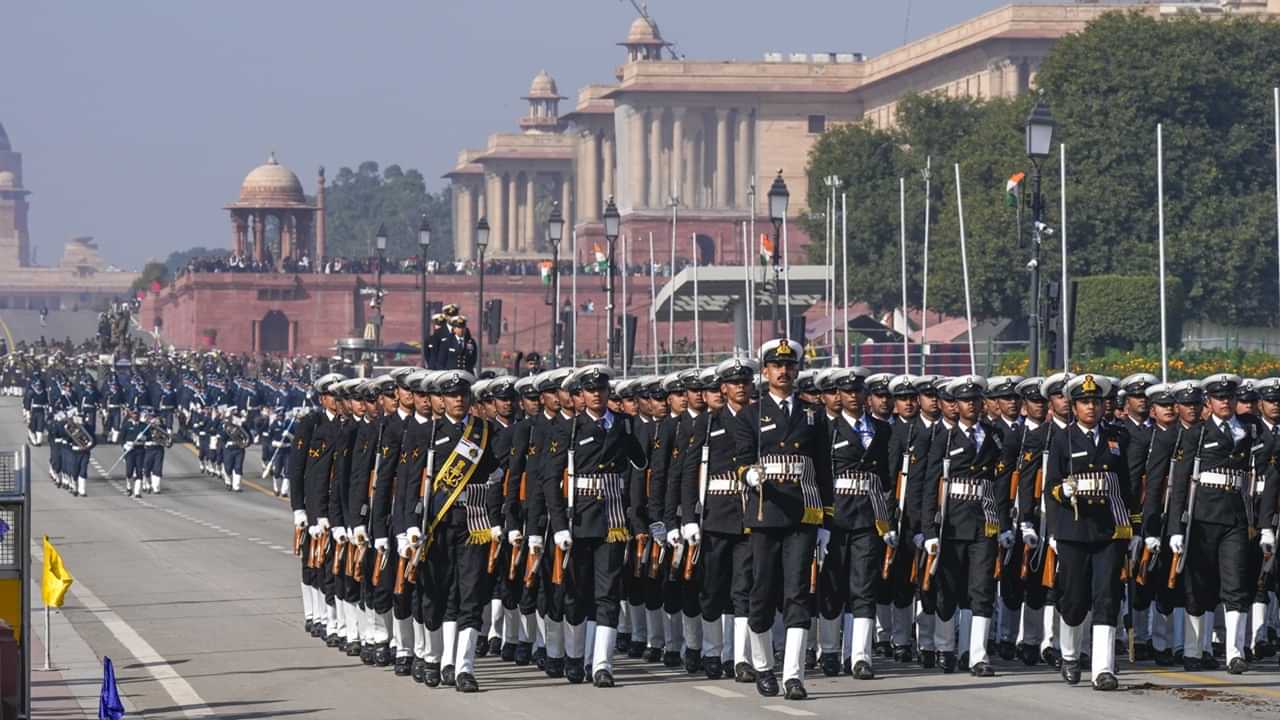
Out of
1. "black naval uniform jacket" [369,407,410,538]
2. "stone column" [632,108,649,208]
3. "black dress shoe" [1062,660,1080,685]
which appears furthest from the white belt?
"stone column" [632,108,649,208]

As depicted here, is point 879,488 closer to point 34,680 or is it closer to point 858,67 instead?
point 34,680

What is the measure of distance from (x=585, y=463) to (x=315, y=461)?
392 cm

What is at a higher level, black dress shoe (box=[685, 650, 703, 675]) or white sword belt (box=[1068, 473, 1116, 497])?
white sword belt (box=[1068, 473, 1116, 497])

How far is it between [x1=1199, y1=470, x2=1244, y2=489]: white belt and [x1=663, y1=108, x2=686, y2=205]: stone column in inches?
5343

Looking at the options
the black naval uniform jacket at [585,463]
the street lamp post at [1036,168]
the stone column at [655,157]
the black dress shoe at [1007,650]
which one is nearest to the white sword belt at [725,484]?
the black naval uniform jacket at [585,463]

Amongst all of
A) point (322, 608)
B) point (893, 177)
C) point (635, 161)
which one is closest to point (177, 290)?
point (635, 161)

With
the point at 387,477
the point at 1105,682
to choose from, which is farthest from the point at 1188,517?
the point at 387,477

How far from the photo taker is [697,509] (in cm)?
1905

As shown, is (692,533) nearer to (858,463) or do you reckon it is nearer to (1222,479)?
(858,463)

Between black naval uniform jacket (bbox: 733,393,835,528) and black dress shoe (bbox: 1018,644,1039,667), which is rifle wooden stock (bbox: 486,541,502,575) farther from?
black dress shoe (bbox: 1018,644,1039,667)

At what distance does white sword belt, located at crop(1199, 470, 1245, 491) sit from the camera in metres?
20.2

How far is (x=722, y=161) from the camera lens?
6152 inches

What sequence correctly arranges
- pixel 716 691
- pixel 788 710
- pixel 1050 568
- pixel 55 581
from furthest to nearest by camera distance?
pixel 55 581 → pixel 1050 568 → pixel 716 691 → pixel 788 710

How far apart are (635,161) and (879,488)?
5434 inches
